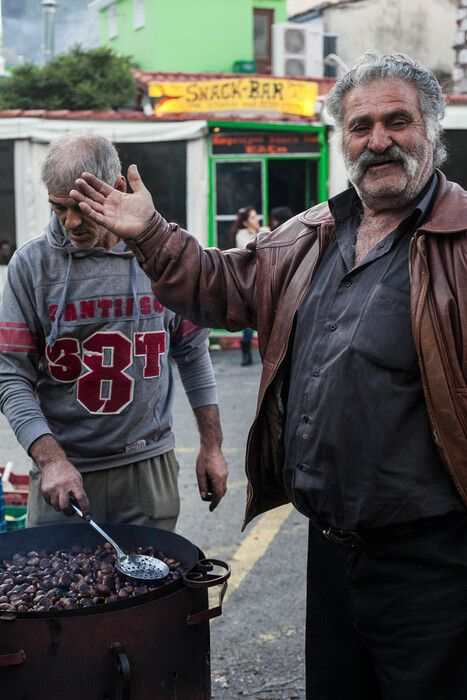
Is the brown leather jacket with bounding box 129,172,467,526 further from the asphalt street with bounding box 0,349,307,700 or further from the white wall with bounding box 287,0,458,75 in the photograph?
the white wall with bounding box 287,0,458,75

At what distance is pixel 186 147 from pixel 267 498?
34.1 ft

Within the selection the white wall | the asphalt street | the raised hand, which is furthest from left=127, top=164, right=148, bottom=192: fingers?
the white wall

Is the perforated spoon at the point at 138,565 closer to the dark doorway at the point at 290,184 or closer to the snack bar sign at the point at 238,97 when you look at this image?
the snack bar sign at the point at 238,97

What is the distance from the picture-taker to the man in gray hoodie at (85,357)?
2934 millimetres

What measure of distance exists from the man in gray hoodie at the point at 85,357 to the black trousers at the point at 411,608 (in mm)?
898

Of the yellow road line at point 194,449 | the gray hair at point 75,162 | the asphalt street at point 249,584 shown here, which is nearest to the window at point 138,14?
the asphalt street at point 249,584

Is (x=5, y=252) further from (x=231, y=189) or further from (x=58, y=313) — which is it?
(x=58, y=313)

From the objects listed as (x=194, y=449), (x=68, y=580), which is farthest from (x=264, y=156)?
(x=68, y=580)

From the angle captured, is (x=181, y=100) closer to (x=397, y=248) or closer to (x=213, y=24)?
(x=397, y=248)

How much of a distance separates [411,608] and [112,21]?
1148 inches

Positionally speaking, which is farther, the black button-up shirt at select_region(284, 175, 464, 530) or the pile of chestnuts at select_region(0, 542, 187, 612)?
the pile of chestnuts at select_region(0, 542, 187, 612)

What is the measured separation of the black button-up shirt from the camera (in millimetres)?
2248

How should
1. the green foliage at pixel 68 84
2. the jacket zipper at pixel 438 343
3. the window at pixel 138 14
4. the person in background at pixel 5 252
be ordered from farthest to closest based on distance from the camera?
the window at pixel 138 14 → the green foliage at pixel 68 84 → the person in background at pixel 5 252 → the jacket zipper at pixel 438 343

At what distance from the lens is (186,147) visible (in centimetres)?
1255
